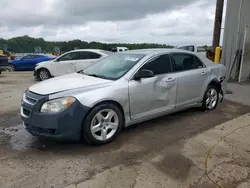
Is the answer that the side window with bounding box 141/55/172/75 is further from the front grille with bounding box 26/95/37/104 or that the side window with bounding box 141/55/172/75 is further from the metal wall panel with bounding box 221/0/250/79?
the metal wall panel with bounding box 221/0/250/79

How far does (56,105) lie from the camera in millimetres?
3252

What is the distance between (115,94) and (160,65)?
1.21 metres

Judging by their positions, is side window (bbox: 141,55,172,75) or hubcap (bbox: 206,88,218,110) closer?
side window (bbox: 141,55,172,75)

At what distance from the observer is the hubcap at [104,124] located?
347 cm

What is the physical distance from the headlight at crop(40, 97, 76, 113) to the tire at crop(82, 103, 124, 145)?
1.14 ft

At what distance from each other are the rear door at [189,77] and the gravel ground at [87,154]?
0.47 m

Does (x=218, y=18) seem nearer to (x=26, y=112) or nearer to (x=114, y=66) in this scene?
(x=114, y=66)

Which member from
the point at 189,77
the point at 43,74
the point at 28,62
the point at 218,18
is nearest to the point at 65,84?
the point at 189,77

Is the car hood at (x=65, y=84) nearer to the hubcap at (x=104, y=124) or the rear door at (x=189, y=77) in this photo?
the hubcap at (x=104, y=124)

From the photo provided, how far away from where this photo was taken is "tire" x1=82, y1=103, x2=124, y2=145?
11.1ft

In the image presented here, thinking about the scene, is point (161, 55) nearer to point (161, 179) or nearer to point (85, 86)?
point (85, 86)

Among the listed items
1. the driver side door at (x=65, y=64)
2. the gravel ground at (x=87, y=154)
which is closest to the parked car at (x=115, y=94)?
the gravel ground at (x=87, y=154)

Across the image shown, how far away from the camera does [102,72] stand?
419cm

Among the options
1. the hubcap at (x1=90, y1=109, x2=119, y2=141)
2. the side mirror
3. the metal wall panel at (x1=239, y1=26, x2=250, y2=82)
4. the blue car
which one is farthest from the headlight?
the blue car
